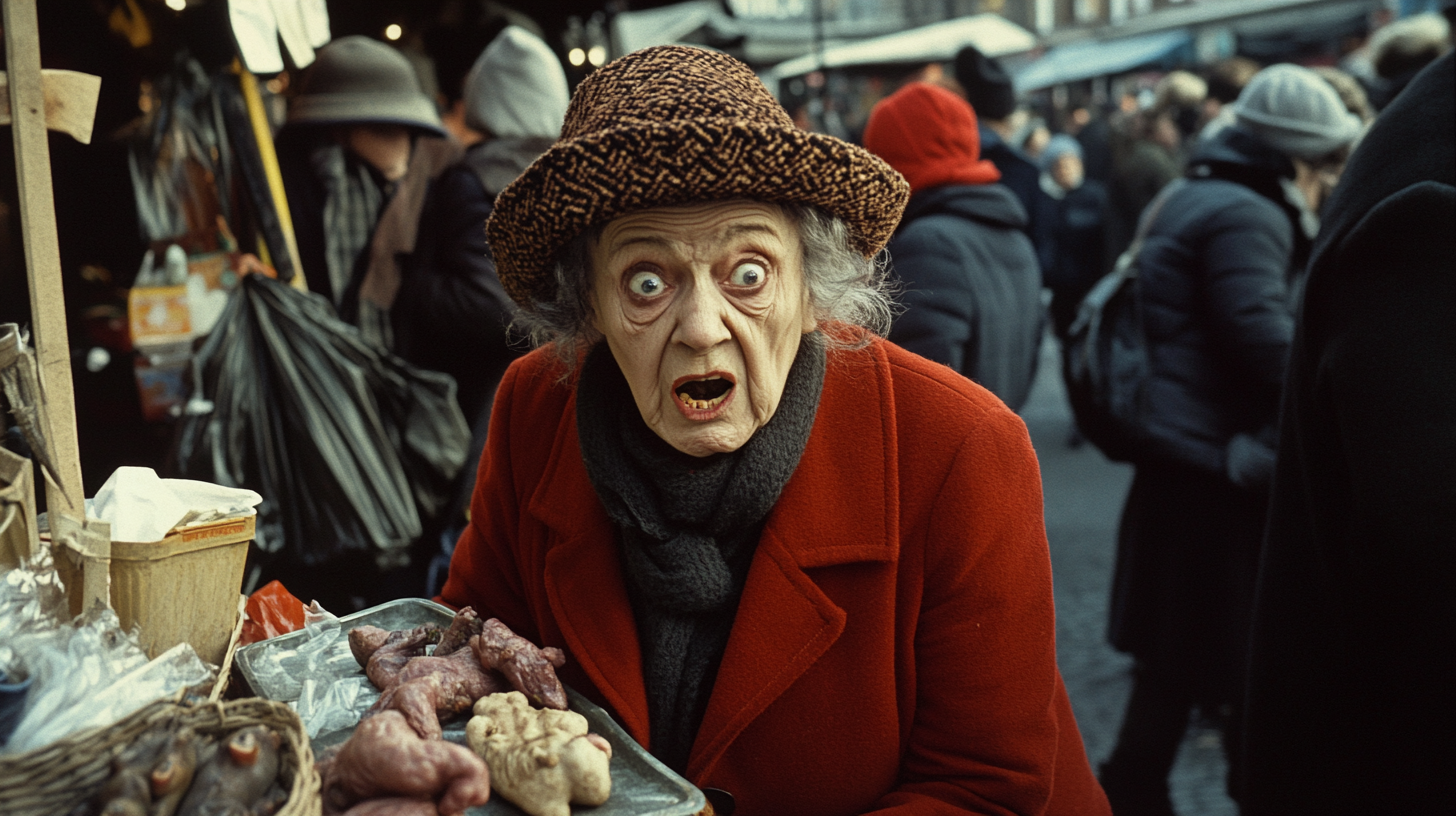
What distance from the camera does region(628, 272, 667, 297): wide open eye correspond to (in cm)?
165

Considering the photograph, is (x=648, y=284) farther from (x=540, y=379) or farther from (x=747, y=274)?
(x=540, y=379)

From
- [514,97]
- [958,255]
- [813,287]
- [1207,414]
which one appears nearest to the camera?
[813,287]

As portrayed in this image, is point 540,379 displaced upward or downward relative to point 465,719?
upward

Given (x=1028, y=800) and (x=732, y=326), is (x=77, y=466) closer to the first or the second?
(x=732, y=326)

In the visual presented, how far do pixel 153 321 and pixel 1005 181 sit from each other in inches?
178

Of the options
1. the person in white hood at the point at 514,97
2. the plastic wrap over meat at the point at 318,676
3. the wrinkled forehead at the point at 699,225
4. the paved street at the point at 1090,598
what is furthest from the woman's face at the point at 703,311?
the paved street at the point at 1090,598

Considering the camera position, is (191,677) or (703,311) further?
(703,311)

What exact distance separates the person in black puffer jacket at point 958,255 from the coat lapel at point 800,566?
7.02 ft

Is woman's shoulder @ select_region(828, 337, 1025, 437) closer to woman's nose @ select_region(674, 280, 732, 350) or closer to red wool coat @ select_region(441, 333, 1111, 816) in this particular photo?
red wool coat @ select_region(441, 333, 1111, 816)

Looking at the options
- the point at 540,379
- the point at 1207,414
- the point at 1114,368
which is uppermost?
the point at 540,379

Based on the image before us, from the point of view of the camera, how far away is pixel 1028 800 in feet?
5.37

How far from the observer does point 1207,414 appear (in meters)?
3.63

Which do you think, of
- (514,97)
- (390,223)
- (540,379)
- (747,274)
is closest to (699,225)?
(747,274)

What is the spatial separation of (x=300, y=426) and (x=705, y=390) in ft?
6.43
